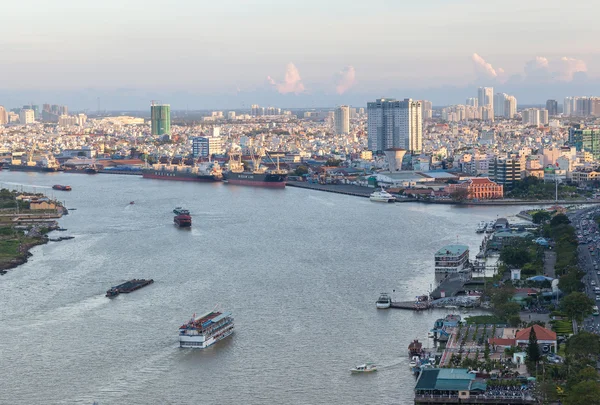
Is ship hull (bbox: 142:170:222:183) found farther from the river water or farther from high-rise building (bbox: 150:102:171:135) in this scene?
high-rise building (bbox: 150:102:171:135)

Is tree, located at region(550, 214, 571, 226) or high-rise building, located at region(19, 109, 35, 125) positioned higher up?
high-rise building, located at region(19, 109, 35, 125)

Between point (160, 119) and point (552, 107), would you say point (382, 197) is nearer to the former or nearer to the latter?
point (160, 119)

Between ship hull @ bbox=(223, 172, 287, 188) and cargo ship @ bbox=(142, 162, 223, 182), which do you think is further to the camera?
cargo ship @ bbox=(142, 162, 223, 182)

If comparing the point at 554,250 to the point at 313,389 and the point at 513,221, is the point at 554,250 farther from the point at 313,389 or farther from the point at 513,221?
the point at 313,389

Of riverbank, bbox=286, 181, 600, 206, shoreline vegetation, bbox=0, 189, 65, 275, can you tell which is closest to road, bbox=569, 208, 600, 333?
riverbank, bbox=286, 181, 600, 206

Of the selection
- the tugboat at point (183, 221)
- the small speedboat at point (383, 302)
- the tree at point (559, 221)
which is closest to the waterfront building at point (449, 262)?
the small speedboat at point (383, 302)

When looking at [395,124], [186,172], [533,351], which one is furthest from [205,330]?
[395,124]

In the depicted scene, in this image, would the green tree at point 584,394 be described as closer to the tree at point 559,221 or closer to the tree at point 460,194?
the tree at point 559,221
